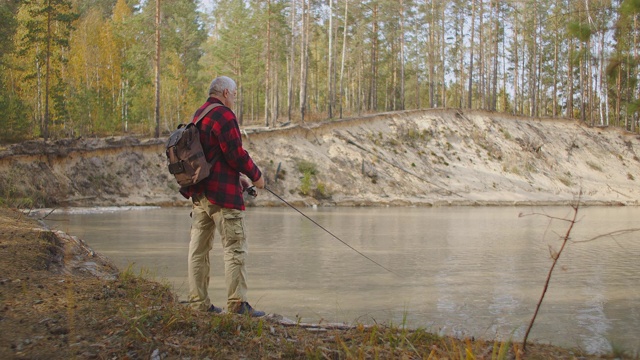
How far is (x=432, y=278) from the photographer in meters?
7.52

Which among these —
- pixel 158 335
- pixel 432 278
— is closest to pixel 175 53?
pixel 432 278

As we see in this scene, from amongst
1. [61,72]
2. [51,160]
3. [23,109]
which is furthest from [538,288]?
[61,72]

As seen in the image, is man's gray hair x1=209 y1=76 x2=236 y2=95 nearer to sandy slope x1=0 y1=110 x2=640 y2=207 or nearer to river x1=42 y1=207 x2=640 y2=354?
river x1=42 y1=207 x2=640 y2=354

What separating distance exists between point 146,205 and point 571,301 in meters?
20.2

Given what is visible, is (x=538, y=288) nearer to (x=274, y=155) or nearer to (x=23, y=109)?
(x=274, y=155)

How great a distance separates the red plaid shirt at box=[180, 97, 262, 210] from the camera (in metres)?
4.45

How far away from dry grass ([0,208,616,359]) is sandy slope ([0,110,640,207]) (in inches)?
617

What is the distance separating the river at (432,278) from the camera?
513cm

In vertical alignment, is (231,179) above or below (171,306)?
above

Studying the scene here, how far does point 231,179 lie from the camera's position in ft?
15.0

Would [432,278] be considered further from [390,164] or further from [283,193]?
[390,164]

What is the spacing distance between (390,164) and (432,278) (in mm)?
24730

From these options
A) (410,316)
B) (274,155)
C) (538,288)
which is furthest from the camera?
(274,155)

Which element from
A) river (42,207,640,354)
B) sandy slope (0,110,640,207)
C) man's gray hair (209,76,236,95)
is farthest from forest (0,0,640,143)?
man's gray hair (209,76,236,95)
